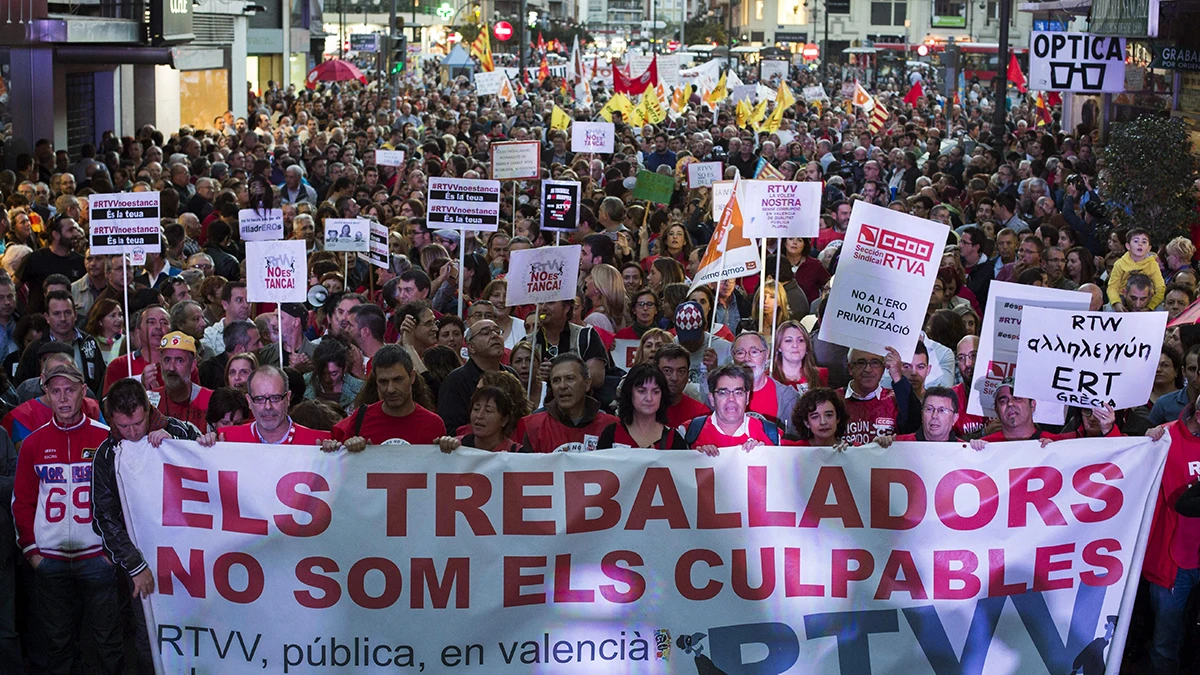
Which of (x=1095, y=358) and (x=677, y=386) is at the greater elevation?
(x=1095, y=358)

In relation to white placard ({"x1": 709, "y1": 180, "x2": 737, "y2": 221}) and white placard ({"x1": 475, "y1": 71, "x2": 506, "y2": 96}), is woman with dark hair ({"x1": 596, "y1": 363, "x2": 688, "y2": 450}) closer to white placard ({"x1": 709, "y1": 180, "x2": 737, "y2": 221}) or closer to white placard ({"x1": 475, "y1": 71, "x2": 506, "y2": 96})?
white placard ({"x1": 709, "y1": 180, "x2": 737, "y2": 221})

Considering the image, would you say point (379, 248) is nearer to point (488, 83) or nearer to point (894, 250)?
point (894, 250)

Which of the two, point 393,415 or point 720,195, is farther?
point 720,195

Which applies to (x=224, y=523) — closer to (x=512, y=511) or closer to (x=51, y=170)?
(x=512, y=511)

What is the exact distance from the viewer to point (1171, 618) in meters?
7.11

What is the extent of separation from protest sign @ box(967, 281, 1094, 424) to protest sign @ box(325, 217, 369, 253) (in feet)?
17.0

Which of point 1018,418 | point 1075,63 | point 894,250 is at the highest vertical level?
point 1075,63

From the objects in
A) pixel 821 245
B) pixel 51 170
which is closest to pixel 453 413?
pixel 821 245

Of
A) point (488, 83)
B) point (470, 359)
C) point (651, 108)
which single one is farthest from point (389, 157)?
point (488, 83)

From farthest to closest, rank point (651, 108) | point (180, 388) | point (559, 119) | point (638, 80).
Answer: point (638, 80)
point (651, 108)
point (559, 119)
point (180, 388)

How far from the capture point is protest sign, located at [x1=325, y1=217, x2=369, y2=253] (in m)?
12.3

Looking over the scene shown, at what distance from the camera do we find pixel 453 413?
28.0ft

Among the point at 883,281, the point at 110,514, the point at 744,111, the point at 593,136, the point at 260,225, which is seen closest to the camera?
the point at 110,514

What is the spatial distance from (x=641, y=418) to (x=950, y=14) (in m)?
105
